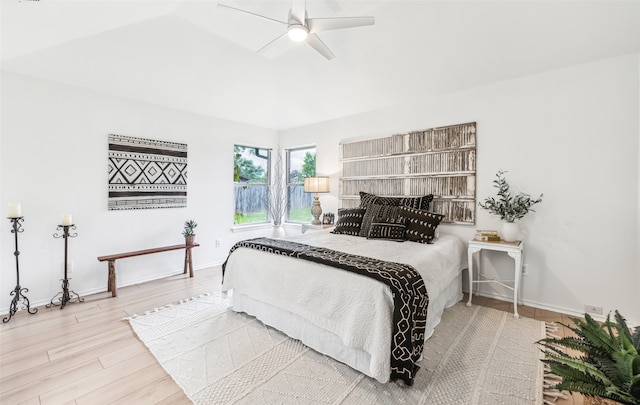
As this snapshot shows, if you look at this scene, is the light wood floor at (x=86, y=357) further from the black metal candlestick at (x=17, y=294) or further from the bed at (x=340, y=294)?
the bed at (x=340, y=294)

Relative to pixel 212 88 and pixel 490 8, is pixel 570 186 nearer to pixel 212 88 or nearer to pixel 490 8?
pixel 490 8

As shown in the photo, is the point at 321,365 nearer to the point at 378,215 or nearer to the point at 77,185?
the point at 378,215

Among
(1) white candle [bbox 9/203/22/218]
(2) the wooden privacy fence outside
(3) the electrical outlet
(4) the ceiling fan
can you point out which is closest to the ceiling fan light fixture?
(4) the ceiling fan

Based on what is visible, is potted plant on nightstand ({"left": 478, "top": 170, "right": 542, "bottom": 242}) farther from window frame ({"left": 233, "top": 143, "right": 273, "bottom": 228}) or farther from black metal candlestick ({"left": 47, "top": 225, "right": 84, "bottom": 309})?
black metal candlestick ({"left": 47, "top": 225, "right": 84, "bottom": 309})

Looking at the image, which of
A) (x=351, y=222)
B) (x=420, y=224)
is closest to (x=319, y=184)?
(x=351, y=222)

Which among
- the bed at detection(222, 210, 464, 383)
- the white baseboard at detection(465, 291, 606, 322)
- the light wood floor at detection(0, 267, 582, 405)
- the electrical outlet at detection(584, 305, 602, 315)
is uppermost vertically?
the bed at detection(222, 210, 464, 383)

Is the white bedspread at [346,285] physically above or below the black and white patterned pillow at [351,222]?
below

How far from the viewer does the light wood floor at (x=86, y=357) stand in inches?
68.2

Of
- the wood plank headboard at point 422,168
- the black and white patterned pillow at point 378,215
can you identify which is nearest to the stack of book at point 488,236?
the wood plank headboard at point 422,168

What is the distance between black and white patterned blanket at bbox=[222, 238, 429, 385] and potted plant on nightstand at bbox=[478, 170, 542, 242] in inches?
59.6

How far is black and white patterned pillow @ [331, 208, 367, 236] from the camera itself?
3498 mm

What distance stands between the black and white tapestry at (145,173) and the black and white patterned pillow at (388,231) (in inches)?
112

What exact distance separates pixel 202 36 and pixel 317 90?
159cm

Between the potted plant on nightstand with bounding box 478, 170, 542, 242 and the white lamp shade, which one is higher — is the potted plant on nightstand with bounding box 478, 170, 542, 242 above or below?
below
